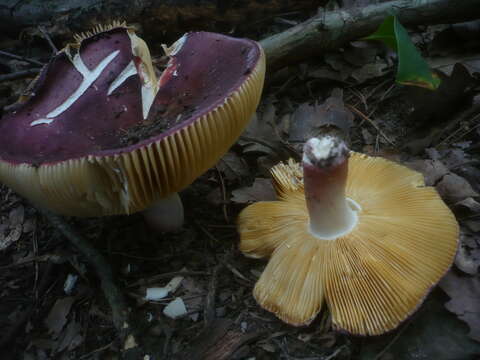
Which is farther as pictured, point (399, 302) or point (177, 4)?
point (177, 4)

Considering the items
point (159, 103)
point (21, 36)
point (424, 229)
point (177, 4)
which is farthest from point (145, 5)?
point (424, 229)

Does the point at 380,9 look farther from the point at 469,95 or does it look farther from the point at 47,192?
the point at 47,192

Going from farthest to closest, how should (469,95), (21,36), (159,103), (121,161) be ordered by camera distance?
(21,36) → (469,95) → (159,103) → (121,161)

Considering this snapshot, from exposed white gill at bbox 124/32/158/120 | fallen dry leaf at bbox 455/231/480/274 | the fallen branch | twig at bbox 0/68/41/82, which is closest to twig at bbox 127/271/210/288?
exposed white gill at bbox 124/32/158/120

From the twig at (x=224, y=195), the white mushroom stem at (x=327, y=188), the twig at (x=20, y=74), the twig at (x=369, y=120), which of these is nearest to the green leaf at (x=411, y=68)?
the twig at (x=369, y=120)

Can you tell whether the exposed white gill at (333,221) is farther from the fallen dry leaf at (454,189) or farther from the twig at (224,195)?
the twig at (224,195)

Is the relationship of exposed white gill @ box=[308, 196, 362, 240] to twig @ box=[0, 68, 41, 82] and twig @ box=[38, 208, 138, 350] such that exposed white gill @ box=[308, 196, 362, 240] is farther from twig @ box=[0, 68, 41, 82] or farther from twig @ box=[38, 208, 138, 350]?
twig @ box=[0, 68, 41, 82]
